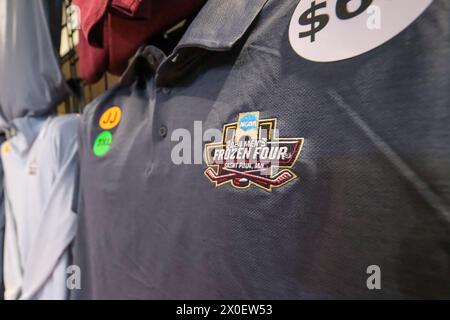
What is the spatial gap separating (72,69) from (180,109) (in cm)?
72

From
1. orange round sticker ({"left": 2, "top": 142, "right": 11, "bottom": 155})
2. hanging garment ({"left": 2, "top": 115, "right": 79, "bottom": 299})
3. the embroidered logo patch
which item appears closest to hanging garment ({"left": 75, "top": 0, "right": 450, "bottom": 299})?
the embroidered logo patch

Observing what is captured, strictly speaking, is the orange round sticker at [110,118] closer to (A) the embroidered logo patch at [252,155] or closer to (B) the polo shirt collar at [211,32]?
(B) the polo shirt collar at [211,32]

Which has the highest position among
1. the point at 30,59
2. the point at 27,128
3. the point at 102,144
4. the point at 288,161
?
the point at 30,59

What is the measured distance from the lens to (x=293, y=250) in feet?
0.91

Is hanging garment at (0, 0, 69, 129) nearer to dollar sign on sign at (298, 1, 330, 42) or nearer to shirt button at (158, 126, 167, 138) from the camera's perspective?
shirt button at (158, 126, 167, 138)

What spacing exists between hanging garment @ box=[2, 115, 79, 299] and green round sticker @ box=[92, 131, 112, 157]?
0.17m

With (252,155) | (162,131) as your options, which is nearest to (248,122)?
(252,155)

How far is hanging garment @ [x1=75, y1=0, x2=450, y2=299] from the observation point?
21cm

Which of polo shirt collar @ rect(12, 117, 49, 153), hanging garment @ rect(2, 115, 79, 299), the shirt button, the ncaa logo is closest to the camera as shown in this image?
the ncaa logo

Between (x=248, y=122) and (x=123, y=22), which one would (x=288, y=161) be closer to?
(x=248, y=122)

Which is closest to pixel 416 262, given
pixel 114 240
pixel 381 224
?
pixel 381 224

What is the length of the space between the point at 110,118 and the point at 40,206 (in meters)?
0.32

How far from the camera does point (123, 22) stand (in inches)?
17.6
